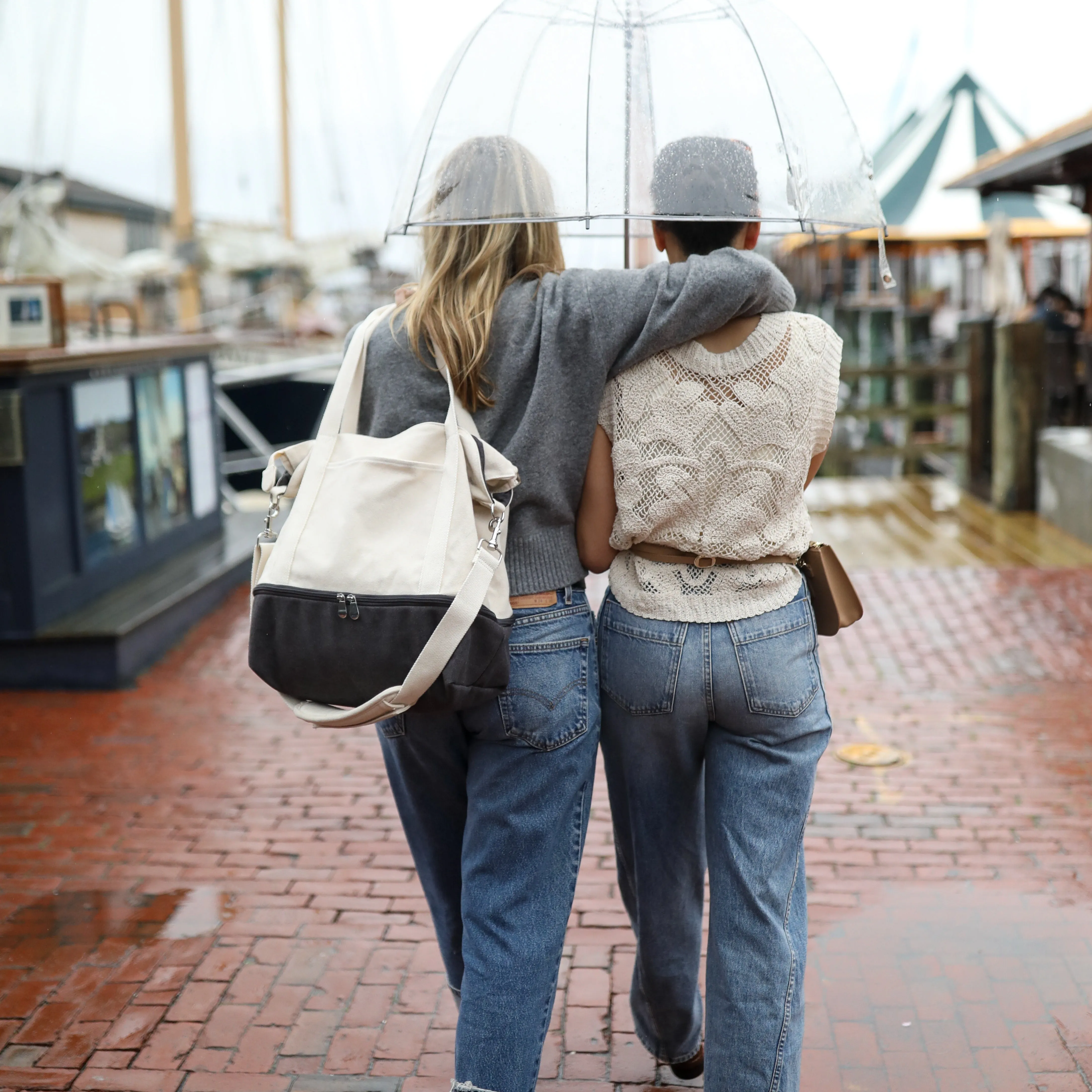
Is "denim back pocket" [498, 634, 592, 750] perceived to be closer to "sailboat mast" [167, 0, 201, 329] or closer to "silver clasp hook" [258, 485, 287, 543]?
"silver clasp hook" [258, 485, 287, 543]

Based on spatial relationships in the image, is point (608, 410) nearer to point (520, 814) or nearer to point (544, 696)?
point (544, 696)

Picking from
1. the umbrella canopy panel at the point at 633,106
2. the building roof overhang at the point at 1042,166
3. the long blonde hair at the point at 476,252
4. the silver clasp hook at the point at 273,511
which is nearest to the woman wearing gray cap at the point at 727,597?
the umbrella canopy panel at the point at 633,106

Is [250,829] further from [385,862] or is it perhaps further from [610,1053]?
[610,1053]

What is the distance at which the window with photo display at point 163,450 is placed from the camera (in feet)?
24.8

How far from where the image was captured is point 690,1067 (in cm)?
285

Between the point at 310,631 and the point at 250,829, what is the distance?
8.86 feet

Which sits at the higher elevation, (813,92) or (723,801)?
(813,92)

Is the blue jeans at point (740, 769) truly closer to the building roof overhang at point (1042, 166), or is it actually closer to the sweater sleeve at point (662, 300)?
the sweater sleeve at point (662, 300)

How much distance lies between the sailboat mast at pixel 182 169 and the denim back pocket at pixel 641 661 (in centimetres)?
1712

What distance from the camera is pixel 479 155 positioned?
7.10 ft

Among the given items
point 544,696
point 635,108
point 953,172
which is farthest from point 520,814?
point 953,172

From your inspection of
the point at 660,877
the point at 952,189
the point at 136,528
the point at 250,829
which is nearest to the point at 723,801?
the point at 660,877

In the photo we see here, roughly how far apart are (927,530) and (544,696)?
8.20 metres

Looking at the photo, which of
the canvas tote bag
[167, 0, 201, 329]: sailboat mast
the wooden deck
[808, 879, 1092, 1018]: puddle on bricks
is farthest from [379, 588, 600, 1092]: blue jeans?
[167, 0, 201, 329]: sailboat mast
